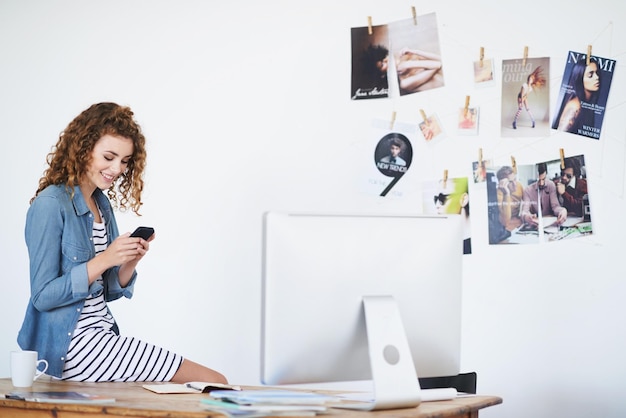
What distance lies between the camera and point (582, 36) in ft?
10.7

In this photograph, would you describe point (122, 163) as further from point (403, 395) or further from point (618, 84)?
point (618, 84)

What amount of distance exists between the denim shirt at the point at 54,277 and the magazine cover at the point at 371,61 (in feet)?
4.79

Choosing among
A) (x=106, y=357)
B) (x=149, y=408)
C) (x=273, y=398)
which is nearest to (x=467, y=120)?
(x=106, y=357)

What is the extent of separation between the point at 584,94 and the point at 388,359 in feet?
6.34

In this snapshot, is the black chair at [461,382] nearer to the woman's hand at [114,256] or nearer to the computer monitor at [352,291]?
the computer monitor at [352,291]

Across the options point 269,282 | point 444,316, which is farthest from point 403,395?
point 269,282

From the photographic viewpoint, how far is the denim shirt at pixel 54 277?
2262mm

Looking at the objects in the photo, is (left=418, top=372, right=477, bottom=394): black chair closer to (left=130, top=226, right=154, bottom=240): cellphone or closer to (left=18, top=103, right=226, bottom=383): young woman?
(left=18, top=103, right=226, bottom=383): young woman

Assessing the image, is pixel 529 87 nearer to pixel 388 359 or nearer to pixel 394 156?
pixel 394 156

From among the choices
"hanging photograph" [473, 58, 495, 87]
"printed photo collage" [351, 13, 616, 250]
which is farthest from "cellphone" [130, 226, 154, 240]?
"hanging photograph" [473, 58, 495, 87]

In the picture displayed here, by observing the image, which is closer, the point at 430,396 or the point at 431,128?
the point at 430,396

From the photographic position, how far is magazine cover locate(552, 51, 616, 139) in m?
3.23

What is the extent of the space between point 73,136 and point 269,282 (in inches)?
44.3

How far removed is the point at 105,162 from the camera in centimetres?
249
